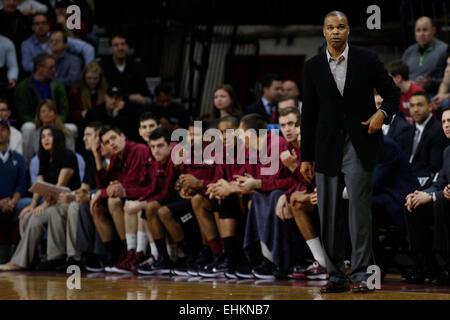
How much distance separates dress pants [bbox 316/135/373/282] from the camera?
4277 millimetres

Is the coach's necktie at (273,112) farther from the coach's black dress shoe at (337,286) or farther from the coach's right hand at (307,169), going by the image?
the coach's black dress shoe at (337,286)

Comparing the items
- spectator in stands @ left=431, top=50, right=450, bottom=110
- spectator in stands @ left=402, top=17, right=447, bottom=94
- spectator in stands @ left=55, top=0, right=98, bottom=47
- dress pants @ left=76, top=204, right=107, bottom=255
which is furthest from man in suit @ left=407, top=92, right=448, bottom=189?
spectator in stands @ left=55, top=0, right=98, bottom=47

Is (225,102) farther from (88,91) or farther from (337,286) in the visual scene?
(337,286)

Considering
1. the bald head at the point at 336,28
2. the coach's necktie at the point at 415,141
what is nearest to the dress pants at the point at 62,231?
the coach's necktie at the point at 415,141

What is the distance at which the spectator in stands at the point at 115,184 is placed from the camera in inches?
271

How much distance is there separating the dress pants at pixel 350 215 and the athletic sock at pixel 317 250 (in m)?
1.39

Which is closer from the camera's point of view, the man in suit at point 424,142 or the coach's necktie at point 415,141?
the man in suit at point 424,142

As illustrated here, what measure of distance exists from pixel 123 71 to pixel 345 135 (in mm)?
5549

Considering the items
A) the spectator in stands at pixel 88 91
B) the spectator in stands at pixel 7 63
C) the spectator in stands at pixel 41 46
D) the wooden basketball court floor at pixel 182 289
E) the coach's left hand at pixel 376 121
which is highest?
the spectator in stands at pixel 41 46

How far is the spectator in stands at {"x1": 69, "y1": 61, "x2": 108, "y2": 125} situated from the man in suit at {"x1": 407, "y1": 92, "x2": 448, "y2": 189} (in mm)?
3995

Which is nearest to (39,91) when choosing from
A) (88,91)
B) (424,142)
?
(88,91)

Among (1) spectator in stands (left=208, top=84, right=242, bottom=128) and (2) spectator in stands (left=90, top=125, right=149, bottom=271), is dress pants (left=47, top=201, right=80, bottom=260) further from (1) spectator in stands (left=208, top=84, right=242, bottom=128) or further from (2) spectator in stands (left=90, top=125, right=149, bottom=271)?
(1) spectator in stands (left=208, top=84, right=242, bottom=128)

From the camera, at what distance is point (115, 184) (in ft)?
22.3

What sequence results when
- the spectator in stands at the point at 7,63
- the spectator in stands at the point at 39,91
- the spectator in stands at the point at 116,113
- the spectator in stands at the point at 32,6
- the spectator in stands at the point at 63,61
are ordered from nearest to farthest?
the spectator in stands at the point at 116,113, the spectator in stands at the point at 39,91, the spectator in stands at the point at 7,63, the spectator in stands at the point at 63,61, the spectator in stands at the point at 32,6
